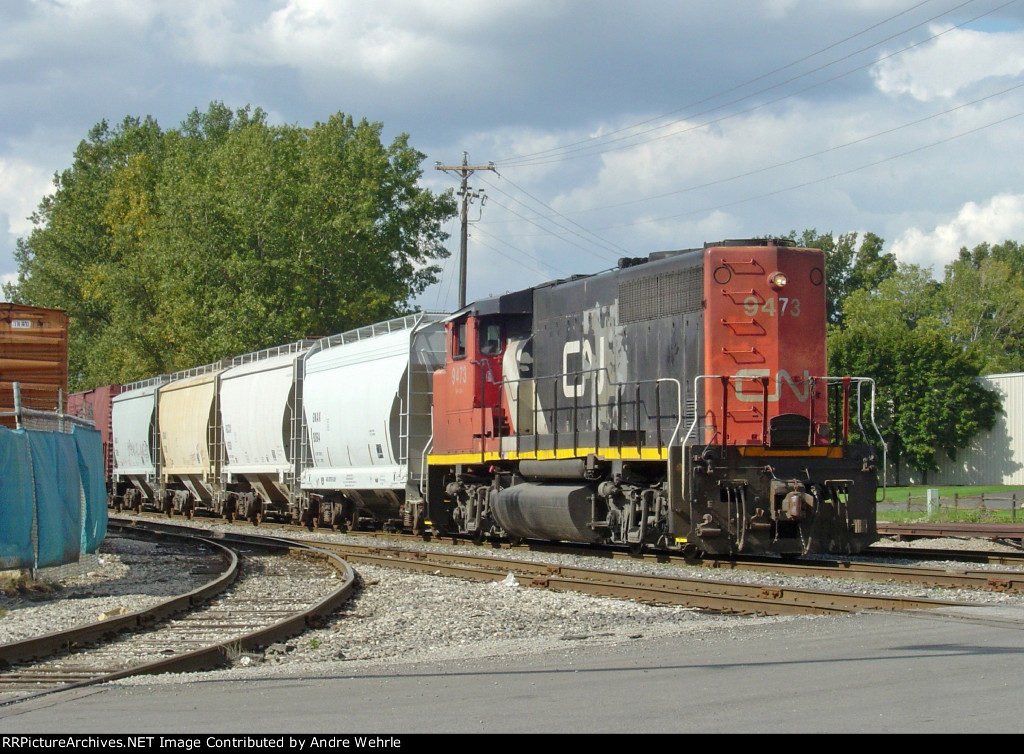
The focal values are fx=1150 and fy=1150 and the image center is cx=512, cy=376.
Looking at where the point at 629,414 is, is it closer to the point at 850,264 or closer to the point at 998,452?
the point at 998,452

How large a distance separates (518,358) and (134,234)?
37.1 metres

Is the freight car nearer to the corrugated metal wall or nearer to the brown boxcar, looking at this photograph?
the brown boxcar

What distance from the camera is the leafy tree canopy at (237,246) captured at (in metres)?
39.7

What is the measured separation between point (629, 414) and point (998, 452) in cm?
4495

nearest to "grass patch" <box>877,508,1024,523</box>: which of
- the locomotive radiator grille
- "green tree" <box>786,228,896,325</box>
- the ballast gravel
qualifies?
the ballast gravel

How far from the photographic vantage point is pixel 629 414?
15375mm

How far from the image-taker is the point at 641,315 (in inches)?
604

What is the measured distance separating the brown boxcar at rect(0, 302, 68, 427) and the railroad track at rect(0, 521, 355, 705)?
17.3 ft

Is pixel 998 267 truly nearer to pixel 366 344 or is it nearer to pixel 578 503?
pixel 366 344

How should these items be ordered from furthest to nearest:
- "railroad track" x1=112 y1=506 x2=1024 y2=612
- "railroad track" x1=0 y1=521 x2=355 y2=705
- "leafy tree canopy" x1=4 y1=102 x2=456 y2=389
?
1. "leafy tree canopy" x1=4 y1=102 x2=456 y2=389
2. "railroad track" x1=112 y1=506 x2=1024 y2=612
3. "railroad track" x1=0 y1=521 x2=355 y2=705

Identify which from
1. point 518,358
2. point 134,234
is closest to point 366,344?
point 518,358

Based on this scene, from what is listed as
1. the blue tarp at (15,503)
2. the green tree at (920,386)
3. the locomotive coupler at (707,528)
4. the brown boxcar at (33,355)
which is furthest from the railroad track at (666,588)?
the green tree at (920,386)

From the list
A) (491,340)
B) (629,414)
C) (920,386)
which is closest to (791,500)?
(629,414)

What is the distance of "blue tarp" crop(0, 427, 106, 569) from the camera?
495 inches
